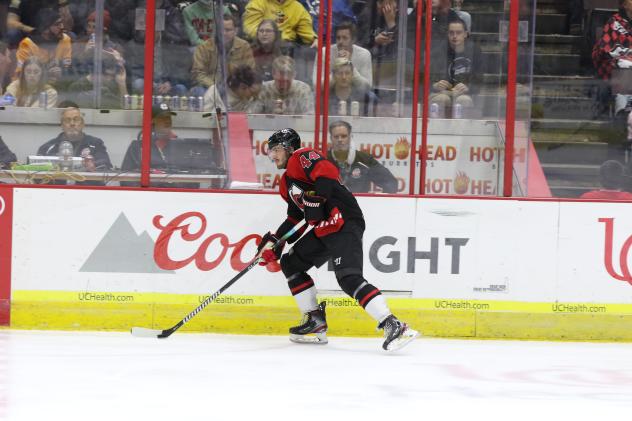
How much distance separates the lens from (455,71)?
247 inches

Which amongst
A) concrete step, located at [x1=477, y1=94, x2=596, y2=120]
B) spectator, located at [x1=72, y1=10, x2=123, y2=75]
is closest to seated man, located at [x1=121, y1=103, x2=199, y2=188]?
spectator, located at [x1=72, y1=10, x2=123, y2=75]

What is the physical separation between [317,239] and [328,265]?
422 mm

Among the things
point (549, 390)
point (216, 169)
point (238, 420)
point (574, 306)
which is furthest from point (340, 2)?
point (238, 420)

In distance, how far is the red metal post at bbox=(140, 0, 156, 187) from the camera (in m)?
6.05

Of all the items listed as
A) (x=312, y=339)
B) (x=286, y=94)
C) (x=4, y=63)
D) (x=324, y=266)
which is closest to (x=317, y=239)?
(x=324, y=266)

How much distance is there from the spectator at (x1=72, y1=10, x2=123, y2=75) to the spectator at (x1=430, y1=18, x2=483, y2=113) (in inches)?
71.9

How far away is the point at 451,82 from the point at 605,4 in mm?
1387

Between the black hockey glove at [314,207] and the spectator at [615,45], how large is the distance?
7.43ft

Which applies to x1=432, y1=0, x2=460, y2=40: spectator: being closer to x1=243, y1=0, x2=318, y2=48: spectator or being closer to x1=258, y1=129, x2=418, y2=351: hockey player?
x1=243, y1=0, x2=318, y2=48: spectator

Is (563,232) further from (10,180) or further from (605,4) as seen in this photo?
(10,180)

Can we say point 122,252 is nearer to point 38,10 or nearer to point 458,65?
point 38,10

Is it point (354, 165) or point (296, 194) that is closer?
point (296, 194)

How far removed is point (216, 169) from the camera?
613 cm

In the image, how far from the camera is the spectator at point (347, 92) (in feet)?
20.4
